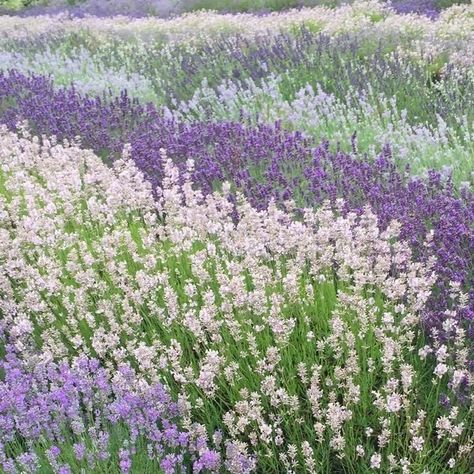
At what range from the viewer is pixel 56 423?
256 centimetres

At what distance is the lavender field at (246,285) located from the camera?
249 cm

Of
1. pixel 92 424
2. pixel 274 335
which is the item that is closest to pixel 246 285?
pixel 274 335

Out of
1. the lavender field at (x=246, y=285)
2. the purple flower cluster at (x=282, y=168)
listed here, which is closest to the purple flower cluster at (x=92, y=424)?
the lavender field at (x=246, y=285)

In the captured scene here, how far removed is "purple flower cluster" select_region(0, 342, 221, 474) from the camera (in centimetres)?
230

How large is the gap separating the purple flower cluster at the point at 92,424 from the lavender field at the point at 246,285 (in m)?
0.01

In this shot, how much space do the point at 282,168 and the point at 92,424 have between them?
2401 millimetres

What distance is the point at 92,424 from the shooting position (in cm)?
278

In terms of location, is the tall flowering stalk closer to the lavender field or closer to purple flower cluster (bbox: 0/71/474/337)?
the lavender field

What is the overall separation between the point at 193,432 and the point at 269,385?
318 mm

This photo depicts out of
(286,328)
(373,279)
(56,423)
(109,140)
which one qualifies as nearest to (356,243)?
(373,279)

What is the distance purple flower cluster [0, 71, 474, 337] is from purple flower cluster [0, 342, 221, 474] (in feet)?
3.77

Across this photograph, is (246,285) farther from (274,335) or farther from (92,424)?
(92,424)

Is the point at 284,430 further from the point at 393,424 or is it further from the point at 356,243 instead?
the point at 356,243

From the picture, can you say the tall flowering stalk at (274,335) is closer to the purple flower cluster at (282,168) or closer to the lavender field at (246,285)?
the lavender field at (246,285)
